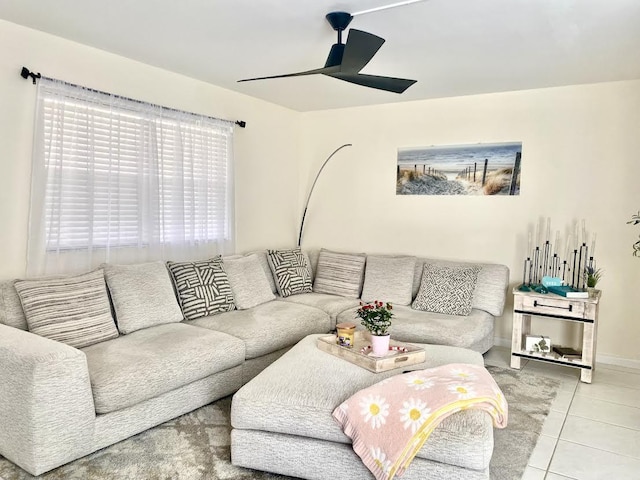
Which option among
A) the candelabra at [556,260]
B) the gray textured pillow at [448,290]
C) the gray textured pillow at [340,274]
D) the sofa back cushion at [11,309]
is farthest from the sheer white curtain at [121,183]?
the candelabra at [556,260]

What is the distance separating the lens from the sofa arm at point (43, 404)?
2166 millimetres

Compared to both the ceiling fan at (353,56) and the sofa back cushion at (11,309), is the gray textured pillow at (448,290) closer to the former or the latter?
the ceiling fan at (353,56)

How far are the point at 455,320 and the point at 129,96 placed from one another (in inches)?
117

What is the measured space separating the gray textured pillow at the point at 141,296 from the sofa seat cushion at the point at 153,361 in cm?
8

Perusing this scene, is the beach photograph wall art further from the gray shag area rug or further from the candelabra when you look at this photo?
the gray shag area rug

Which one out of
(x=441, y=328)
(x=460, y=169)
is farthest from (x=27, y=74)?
(x=460, y=169)

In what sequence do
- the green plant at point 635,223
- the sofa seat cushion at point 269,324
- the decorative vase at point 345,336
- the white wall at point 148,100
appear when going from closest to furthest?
1. the decorative vase at point 345,336
2. the white wall at point 148,100
3. the sofa seat cushion at point 269,324
4. the green plant at point 635,223

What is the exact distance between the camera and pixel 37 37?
3.08m

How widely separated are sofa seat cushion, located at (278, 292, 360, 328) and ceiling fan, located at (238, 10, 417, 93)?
186cm

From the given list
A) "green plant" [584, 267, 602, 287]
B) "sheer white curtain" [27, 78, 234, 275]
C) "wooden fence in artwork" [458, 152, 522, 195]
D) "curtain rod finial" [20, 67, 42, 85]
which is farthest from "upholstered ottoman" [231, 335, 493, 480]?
"wooden fence in artwork" [458, 152, 522, 195]

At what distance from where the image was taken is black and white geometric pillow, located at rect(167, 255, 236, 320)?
3.53m

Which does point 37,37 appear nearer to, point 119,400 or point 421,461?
point 119,400

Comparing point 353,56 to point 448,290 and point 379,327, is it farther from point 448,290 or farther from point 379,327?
point 448,290

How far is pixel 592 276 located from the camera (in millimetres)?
3740
